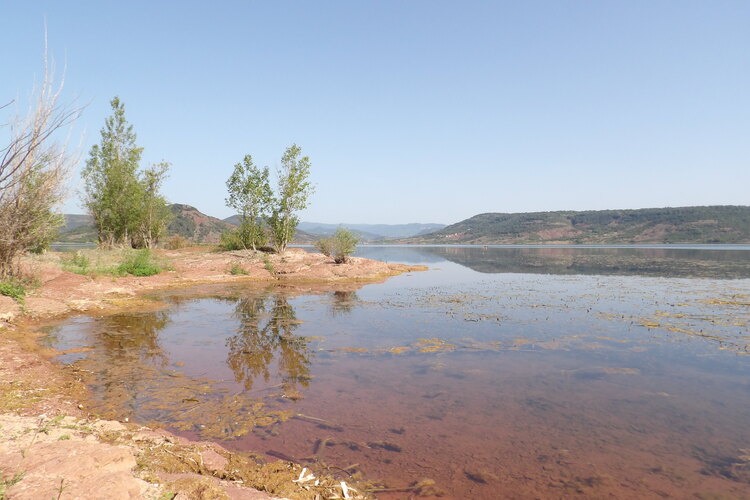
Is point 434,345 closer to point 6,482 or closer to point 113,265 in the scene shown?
point 6,482

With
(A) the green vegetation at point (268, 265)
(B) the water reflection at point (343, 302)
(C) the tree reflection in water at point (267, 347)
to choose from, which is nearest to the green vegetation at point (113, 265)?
(A) the green vegetation at point (268, 265)

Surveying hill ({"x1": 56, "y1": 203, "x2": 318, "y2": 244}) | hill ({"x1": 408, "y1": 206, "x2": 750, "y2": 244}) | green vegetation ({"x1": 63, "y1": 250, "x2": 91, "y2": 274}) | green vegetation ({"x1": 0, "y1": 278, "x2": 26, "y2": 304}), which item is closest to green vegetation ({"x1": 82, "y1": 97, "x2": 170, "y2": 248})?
green vegetation ({"x1": 63, "y1": 250, "x2": 91, "y2": 274})

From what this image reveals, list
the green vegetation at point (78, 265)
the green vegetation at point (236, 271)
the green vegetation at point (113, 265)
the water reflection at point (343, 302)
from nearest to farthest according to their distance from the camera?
1. the water reflection at point (343, 302)
2. the green vegetation at point (78, 265)
3. the green vegetation at point (113, 265)
4. the green vegetation at point (236, 271)

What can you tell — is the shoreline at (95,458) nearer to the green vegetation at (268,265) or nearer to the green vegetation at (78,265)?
the green vegetation at (78,265)

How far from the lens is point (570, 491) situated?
538 cm

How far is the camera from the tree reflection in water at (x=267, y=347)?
9.83 m

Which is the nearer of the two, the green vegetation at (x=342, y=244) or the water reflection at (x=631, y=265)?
the water reflection at (x=631, y=265)

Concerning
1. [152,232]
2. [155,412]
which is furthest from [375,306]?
[152,232]

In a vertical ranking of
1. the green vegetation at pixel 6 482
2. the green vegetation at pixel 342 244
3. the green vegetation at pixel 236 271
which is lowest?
the green vegetation at pixel 236 271

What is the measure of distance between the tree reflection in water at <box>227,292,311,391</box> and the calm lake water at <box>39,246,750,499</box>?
8 centimetres

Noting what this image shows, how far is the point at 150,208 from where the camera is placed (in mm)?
43281

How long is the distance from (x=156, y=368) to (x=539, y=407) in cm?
968

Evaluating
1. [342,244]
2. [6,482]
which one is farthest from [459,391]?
[342,244]

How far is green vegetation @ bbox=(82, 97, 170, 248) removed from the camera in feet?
134
